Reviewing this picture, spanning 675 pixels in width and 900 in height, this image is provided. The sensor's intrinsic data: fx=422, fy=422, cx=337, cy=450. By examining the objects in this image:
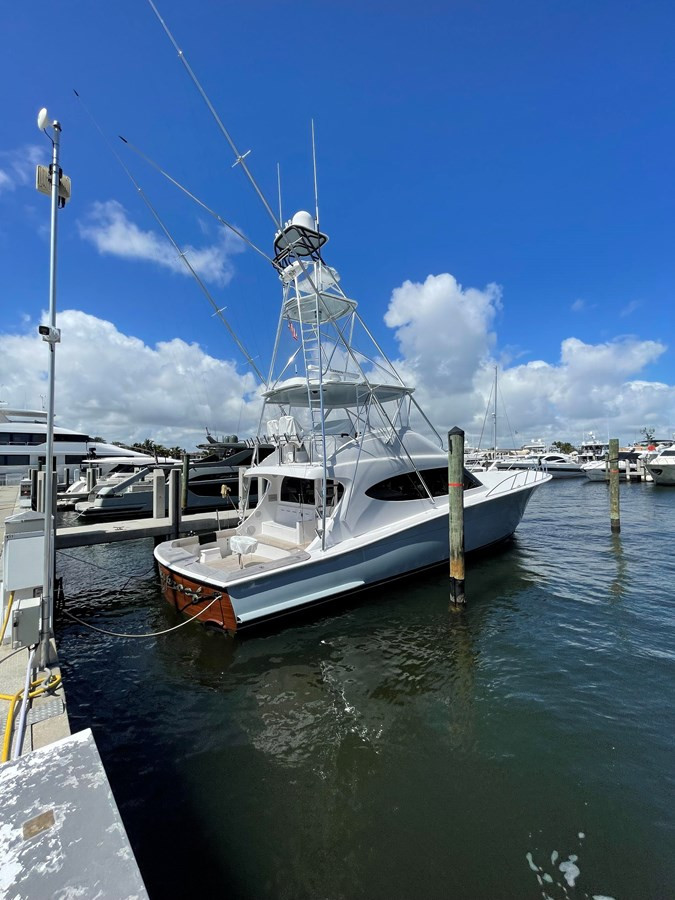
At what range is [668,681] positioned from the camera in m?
5.71

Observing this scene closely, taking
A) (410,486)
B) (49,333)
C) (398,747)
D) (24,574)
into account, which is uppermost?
(49,333)

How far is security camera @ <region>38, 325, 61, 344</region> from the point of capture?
417cm

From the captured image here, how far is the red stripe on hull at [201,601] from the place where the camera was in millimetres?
6883

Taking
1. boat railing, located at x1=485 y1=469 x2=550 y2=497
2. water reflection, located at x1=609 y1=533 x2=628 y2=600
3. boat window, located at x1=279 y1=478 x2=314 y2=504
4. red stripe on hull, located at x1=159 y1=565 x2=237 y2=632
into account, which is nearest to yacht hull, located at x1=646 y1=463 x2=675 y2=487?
water reflection, located at x1=609 y1=533 x2=628 y2=600

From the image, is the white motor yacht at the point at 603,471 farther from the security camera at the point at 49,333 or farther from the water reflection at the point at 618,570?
the security camera at the point at 49,333

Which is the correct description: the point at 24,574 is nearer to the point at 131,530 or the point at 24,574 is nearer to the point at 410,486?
the point at 410,486

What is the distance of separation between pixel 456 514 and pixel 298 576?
3.46 metres

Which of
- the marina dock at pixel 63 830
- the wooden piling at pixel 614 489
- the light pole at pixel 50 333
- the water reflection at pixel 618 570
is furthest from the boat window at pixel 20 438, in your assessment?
the marina dock at pixel 63 830

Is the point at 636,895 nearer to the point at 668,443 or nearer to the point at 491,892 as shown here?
the point at 491,892

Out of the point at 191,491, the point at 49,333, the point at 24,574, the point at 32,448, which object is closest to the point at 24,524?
the point at 24,574

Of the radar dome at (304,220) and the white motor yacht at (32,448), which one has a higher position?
the radar dome at (304,220)

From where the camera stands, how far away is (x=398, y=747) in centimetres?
457

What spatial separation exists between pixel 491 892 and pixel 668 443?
3339 inches

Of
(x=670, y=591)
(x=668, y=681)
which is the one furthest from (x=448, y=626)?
(x=670, y=591)
